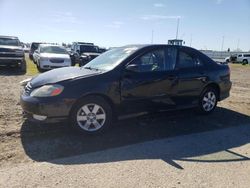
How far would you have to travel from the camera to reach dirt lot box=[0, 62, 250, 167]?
14.7ft

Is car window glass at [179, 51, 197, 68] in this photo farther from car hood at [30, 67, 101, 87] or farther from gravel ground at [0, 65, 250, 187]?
car hood at [30, 67, 101, 87]

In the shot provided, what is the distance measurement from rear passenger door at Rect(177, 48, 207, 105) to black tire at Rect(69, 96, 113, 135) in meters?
1.83

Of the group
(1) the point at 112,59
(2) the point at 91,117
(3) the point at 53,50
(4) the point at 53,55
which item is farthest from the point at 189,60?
(3) the point at 53,50

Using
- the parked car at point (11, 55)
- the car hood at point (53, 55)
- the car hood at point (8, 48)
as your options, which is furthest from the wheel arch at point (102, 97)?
the car hood at point (8, 48)

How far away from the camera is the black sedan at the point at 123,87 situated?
197 inches

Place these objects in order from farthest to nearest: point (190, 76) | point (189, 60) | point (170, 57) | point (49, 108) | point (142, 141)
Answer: point (189, 60) < point (190, 76) < point (170, 57) < point (142, 141) < point (49, 108)

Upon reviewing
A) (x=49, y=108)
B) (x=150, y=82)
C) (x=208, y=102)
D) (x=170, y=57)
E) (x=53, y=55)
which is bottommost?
(x=208, y=102)

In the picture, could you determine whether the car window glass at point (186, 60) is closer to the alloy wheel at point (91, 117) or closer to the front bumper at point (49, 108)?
the alloy wheel at point (91, 117)

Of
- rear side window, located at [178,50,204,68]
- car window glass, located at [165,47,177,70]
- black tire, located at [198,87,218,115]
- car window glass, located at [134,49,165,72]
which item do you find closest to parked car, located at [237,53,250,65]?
black tire, located at [198,87,218,115]

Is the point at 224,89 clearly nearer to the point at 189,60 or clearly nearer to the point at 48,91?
→ the point at 189,60

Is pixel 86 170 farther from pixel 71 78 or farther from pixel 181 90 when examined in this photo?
pixel 181 90

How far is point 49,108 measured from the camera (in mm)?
4898

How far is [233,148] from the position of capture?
5.09 m

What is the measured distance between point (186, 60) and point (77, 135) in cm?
302
